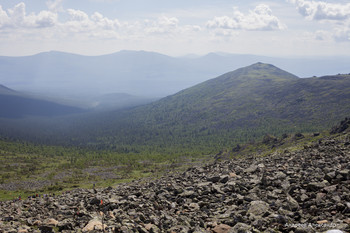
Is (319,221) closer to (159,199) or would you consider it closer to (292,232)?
(292,232)

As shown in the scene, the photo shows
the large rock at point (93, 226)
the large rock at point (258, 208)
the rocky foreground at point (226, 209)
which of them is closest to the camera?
the rocky foreground at point (226, 209)

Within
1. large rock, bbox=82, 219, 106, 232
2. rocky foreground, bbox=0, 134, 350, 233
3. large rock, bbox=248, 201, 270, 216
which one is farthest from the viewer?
large rock, bbox=248, 201, 270, 216

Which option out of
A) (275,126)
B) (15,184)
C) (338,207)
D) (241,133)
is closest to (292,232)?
(338,207)

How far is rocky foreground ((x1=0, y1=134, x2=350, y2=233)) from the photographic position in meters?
16.6

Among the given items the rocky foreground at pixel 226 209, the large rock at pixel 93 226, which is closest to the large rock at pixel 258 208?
the rocky foreground at pixel 226 209

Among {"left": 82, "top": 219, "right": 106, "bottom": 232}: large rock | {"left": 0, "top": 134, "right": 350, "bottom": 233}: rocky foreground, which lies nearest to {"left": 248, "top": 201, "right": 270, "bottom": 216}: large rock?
{"left": 0, "top": 134, "right": 350, "bottom": 233}: rocky foreground

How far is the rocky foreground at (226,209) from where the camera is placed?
16609 mm

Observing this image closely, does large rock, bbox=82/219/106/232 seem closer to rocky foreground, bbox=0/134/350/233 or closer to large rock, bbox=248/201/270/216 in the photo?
rocky foreground, bbox=0/134/350/233

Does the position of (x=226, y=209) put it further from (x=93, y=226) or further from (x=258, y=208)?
(x=93, y=226)

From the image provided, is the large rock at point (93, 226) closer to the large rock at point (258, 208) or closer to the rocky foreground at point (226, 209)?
the rocky foreground at point (226, 209)

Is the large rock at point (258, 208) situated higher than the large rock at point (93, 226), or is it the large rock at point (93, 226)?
the large rock at point (258, 208)

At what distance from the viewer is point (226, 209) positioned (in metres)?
20.8

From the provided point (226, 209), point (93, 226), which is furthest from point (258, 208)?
point (93, 226)

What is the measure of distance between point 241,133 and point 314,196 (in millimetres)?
174622
